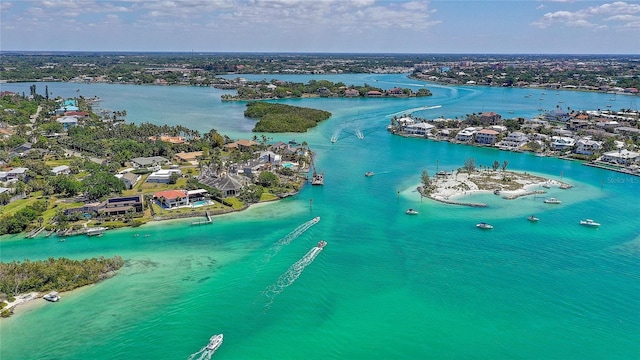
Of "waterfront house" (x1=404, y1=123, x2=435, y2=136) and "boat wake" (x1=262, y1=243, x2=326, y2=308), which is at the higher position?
"waterfront house" (x1=404, y1=123, x2=435, y2=136)

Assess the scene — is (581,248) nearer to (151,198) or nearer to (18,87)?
(151,198)

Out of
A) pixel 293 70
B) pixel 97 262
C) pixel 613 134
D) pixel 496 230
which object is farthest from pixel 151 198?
pixel 293 70

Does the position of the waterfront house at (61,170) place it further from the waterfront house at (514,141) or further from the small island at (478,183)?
the waterfront house at (514,141)

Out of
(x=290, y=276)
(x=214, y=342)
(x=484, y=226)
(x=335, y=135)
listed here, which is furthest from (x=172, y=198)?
(x=335, y=135)

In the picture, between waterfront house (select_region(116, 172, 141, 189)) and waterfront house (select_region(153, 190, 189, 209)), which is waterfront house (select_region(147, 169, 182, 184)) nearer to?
waterfront house (select_region(116, 172, 141, 189))

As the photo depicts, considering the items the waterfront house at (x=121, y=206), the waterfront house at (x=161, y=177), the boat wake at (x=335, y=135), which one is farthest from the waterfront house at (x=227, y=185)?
the boat wake at (x=335, y=135)

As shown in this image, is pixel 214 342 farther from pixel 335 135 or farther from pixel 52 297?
pixel 335 135

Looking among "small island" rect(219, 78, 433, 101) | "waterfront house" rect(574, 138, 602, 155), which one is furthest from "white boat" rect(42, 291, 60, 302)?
"small island" rect(219, 78, 433, 101)
